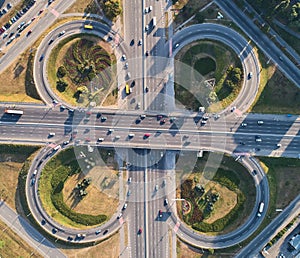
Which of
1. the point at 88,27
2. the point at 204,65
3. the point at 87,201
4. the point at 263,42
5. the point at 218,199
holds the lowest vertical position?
the point at 87,201

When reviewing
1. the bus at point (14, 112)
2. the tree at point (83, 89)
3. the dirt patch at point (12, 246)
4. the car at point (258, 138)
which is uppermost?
the tree at point (83, 89)

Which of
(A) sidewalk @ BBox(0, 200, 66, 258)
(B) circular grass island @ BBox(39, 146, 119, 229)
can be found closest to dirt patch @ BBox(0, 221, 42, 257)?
(A) sidewalk @ BBox(0, 200, 66, 258)

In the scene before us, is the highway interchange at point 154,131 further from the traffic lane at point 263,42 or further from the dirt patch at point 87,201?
the dirt patch at point 87,201

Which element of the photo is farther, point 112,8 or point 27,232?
point 27,232

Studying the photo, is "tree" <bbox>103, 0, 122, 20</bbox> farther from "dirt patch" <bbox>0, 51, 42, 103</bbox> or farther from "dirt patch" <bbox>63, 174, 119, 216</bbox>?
"dirt patch" <bbox>63, 174, 119, 216</bbox>

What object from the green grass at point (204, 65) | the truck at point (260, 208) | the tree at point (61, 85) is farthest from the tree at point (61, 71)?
the truck at point (260, 208)

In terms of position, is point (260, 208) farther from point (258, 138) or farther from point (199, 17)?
point (199, 17)

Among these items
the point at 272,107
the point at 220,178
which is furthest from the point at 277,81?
the point at 220,178

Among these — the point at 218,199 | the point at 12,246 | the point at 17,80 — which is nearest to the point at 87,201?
the point at 12,246
